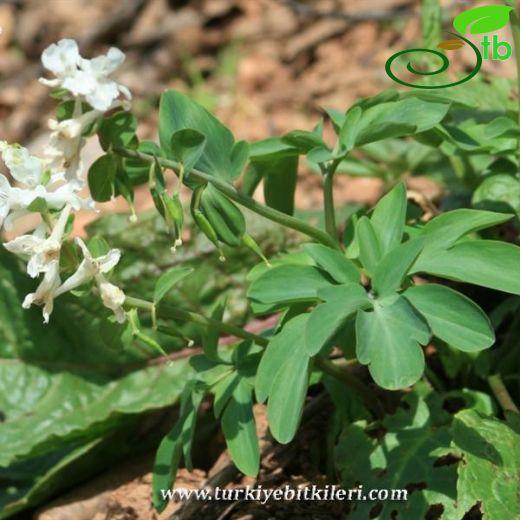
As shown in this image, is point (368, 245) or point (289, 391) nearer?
point (289, 391)

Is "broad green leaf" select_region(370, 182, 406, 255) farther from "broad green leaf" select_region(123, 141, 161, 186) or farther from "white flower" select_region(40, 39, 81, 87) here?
"white flower" select_region(40, 39, 81, 87)

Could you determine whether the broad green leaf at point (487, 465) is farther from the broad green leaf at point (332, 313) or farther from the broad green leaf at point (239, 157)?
the broad green leaf at point (239, 157)

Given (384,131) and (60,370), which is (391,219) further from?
(60,370)

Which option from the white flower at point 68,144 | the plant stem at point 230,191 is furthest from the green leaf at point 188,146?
the white flower at point 68,144

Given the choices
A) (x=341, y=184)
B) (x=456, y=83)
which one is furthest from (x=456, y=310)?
(x=341, y=184)

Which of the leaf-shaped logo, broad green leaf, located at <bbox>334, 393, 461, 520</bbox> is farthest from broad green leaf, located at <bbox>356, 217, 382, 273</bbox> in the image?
the leaf-shaped logo

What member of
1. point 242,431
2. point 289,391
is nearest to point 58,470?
point 242,431

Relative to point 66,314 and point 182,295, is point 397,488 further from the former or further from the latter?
point 66,314
